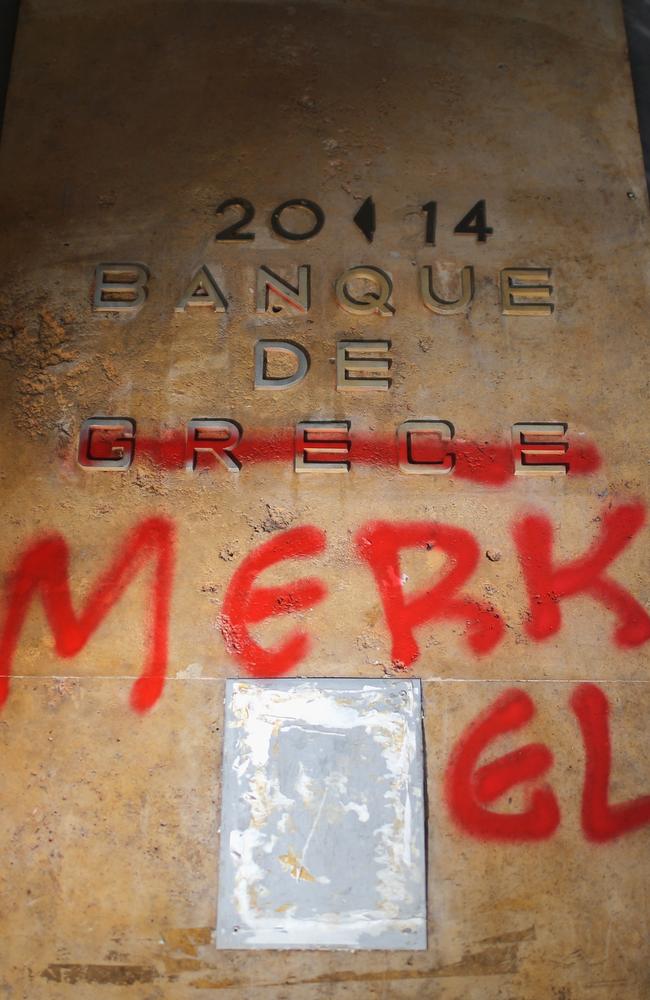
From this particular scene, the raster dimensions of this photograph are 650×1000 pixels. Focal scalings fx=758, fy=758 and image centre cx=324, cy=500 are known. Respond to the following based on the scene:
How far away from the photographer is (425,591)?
316 cm

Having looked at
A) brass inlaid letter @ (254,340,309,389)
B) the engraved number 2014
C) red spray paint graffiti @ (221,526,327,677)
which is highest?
the engraved number 2014

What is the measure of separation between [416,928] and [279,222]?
10.0 ft

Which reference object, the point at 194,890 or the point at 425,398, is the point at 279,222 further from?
the point at 194,890

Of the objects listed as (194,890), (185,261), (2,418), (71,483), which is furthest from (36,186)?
(194,890)

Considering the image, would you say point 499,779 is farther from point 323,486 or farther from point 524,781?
point 323,486

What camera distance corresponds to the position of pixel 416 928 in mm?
2863

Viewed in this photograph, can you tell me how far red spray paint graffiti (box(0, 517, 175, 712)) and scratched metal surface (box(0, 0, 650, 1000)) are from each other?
1 cm

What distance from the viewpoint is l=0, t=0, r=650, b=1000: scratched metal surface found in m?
2.90

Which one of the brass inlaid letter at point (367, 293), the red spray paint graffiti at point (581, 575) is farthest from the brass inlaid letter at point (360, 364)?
the red spray paint graffiti at point (581, 575)

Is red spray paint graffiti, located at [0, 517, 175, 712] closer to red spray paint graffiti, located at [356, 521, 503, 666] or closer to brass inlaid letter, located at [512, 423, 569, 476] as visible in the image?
red spray paint graffiti, located at [356, 521, 503, 666]

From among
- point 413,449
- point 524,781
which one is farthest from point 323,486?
point 524,781

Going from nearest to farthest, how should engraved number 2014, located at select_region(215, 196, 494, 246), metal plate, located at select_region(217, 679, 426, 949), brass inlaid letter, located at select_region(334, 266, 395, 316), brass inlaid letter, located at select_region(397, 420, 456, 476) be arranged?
metal plate, located at select_region(217, 679, 426, 949) < brass inlaid letter, located at select_region(397, 420, 456, 476) < brass inlaid letter, located at select_region(334, 266, 395, 316) < engraved number 2014, located at select_region(215, 196, 494, 246)

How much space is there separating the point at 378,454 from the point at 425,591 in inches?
24.3

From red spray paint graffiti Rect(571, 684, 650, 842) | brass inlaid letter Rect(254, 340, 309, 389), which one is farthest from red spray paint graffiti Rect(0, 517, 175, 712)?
red spray paint graffiti Rect(571, 684, 650, 842)
